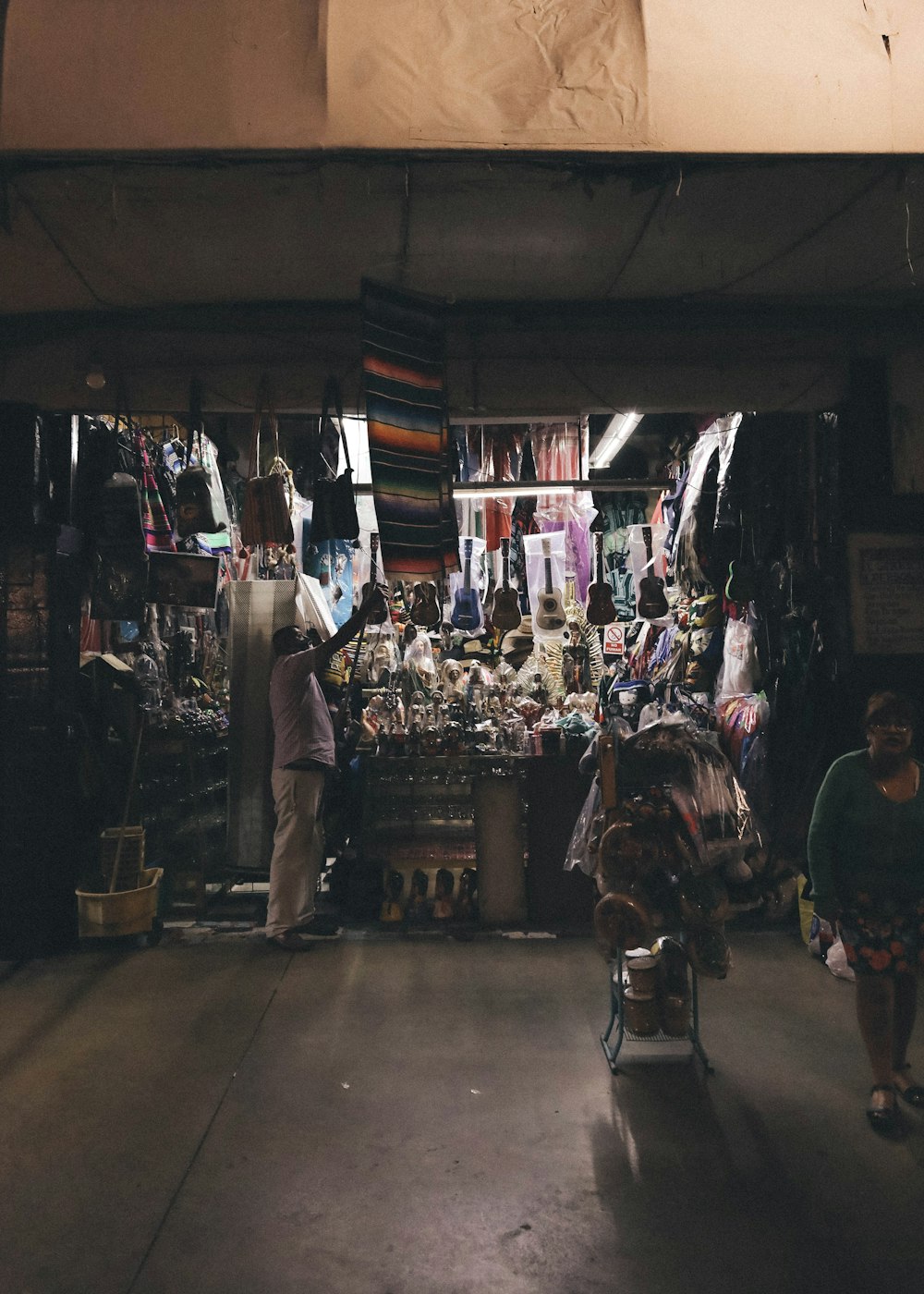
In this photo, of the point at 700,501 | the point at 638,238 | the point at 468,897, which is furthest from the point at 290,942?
the point at 638,238

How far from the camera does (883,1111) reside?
292 centimetres

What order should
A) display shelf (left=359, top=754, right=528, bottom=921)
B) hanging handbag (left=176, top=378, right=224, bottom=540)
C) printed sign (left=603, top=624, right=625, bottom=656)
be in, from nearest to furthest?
hanging handbag (left=176, top=378, right=224, bottom=540) < display shelf (left=359, top=754, right=528, bottom=921) < printed sign (left=603, top=624, right=625, bottom=656)

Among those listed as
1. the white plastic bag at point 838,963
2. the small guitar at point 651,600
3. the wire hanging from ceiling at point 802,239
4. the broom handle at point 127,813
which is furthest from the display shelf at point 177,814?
the wire hanging from ceiling at point 802,239

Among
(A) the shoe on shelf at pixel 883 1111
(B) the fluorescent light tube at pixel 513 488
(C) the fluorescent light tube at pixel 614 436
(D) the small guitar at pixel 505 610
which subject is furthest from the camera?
(C) the fluorescent light tube at pixel 614 436

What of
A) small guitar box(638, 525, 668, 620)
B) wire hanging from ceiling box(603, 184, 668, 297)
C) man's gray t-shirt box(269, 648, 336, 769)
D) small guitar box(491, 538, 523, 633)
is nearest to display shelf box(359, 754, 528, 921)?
man's gray t-shirt box(269, 648, 336, 769)

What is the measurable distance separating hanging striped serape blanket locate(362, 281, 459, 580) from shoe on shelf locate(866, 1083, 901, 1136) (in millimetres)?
2577

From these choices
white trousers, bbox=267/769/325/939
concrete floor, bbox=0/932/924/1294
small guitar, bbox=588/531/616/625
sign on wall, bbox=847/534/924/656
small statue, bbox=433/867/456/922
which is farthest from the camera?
small guitar, bbox=588/531/616/625

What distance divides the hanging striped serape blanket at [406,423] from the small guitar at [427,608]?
2.49m

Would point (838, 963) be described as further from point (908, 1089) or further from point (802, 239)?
point (802, 239)

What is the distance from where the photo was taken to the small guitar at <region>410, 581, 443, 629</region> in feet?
20.3

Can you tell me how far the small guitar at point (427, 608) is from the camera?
6176mm

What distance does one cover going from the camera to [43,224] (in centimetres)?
331

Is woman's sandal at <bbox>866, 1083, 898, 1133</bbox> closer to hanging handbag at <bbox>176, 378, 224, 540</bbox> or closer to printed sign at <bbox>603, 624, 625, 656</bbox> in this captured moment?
hanging handbag at <bbox>176, 378, 224, 540</bbox>

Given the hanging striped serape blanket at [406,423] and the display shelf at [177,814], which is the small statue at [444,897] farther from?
the hanging striped serape blanket at [406,423]
